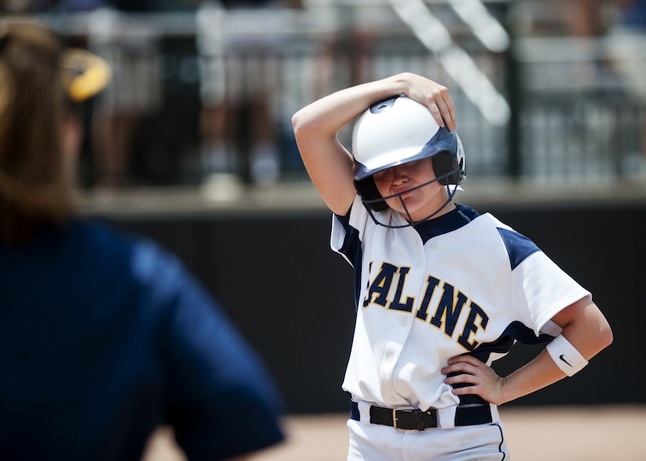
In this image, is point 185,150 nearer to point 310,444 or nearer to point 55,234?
point 310,444

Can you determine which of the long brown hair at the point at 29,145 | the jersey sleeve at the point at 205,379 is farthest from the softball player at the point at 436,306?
the long brown hair at the point at 29,145

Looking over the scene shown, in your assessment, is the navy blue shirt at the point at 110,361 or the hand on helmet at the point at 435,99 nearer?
the navy blue shirt at the point at 110,361

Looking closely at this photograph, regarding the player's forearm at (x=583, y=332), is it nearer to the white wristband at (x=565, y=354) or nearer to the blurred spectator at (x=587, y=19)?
the white wristband at (x=565, y=354)

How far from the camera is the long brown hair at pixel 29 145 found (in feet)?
6.04

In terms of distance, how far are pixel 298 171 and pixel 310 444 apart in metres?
2.43

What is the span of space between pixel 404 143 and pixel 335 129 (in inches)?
12.1

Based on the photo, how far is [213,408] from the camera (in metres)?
1.91

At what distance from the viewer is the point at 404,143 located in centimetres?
311

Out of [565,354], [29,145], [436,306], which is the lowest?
[565,354]

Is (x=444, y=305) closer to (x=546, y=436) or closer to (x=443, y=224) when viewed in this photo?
(x=443, y=224)

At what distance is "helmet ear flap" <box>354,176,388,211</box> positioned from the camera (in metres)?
3.25

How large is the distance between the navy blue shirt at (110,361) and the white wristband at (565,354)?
4.55ft

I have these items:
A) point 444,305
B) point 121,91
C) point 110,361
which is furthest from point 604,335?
point 121,91

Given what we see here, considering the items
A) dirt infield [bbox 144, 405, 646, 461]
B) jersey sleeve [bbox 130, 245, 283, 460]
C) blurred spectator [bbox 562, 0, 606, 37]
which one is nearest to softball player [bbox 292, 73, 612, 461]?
jersey sleeve [bbox 130, 245, 283, 460]
